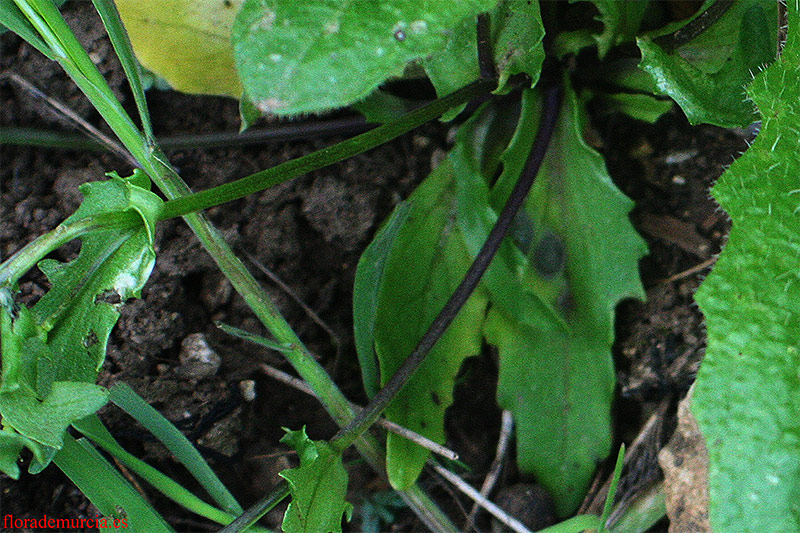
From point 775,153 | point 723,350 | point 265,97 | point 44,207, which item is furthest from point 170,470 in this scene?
point 775,153

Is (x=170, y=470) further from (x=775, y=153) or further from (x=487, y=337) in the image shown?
(x=775, y=153)

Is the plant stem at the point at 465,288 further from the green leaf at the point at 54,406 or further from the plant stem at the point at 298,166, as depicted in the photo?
the green leaf at the point at 54,406

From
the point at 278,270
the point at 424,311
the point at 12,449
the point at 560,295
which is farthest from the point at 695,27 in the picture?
the point at 12,449

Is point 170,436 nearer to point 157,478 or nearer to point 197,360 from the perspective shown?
point 157,478

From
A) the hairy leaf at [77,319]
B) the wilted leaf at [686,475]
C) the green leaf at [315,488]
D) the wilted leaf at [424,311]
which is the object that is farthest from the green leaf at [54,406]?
the wilted leaf at [686,475]

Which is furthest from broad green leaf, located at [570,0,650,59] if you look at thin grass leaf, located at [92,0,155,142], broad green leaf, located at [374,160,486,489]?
thin grass leaf, located at [92,0,155,142]
